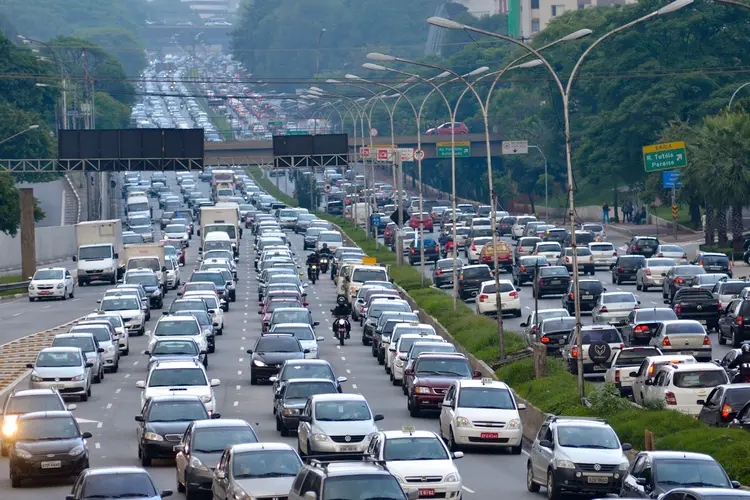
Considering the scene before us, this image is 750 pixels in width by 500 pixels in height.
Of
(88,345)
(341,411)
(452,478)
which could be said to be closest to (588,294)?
(88,345)

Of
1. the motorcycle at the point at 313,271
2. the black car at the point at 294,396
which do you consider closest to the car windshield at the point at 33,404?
the black car at the point at 294,396

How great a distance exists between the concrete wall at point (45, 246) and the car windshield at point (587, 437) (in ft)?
234

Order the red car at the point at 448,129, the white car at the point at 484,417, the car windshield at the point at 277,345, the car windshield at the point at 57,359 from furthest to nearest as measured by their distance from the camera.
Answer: the red car at the point at 448,129, the car windshield at the point at 277,345, the car windshield at the point at 57,359, the white car at the point at 484,417

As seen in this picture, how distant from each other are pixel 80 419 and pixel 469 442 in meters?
10.9

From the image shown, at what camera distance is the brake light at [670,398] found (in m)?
31.4

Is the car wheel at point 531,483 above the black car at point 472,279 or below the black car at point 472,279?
below

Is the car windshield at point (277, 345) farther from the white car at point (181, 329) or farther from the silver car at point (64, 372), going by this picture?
the silver car at point (64, 372)

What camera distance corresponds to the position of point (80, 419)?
121ft

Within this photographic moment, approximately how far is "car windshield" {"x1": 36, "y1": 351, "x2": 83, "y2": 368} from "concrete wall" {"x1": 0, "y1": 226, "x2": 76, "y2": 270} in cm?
A: 5362

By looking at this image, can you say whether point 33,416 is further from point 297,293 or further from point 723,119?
point 723,119

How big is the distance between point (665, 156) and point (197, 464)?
233 ft

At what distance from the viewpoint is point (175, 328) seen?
1816 inches

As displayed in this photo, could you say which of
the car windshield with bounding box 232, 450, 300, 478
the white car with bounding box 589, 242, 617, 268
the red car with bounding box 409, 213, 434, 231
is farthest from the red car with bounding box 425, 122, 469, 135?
the car windshield with bounding box 232, 450, 300, 478

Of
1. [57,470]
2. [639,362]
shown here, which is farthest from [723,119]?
[57,470]
